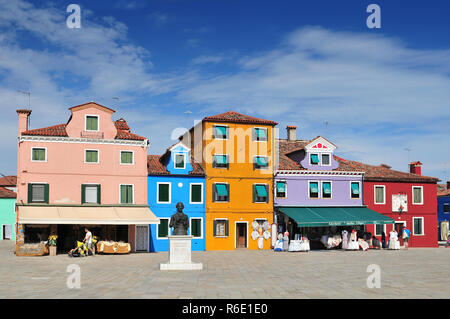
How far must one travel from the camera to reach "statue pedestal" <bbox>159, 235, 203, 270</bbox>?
2366cm

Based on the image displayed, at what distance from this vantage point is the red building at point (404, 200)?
43.6 metres

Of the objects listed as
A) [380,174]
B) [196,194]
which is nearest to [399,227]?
[380,174]

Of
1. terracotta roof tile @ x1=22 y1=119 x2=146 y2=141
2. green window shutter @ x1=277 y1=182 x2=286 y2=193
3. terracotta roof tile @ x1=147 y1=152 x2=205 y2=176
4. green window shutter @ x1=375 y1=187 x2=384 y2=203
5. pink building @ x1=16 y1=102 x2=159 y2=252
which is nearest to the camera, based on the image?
pink building @ x1=16 y1=102 x2=159 y2=252

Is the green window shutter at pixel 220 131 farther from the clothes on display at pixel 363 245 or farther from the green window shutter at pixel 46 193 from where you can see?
the clothes on display at pixel 363 245

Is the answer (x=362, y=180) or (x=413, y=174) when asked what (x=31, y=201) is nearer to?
(x=362, y=180)

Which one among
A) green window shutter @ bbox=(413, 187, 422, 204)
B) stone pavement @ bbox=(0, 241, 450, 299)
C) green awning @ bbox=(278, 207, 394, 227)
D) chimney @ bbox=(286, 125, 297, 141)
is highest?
chimney @ bbox=(286, 125, 297, 141)

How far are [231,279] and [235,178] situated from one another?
20673mm

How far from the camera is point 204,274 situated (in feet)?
71.7

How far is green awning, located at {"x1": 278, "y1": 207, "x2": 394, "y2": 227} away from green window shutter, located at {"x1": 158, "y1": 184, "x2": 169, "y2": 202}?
911cm

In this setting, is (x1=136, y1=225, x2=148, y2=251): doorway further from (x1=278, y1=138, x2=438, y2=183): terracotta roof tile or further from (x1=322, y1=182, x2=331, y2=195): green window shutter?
(x1=322, y1=182, x2=331, y2=195): green window shutter

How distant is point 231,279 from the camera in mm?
20156

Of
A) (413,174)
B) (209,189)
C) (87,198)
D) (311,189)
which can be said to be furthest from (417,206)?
(87,198)

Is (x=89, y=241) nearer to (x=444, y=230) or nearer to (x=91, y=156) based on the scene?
(x=91, y=156)

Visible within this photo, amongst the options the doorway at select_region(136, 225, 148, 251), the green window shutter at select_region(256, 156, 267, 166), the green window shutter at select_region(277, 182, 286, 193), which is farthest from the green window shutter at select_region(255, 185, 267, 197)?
the doorway at select_region(136, 225, 148, 251)
